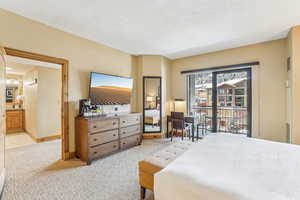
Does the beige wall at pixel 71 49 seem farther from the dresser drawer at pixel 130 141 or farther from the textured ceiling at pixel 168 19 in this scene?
the dresser drawer at pixel 130 141

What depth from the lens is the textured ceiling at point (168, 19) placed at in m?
2.07

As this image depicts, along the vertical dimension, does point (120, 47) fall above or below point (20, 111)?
above

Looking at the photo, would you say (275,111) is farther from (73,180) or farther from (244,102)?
(73,180)

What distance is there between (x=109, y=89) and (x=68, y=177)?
200cm

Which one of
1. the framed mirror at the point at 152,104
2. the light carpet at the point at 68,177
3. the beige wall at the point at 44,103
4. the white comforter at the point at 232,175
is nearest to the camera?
the white comforter at the point at 232,175

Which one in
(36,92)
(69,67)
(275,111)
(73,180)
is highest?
(69,67)

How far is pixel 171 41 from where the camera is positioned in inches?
134

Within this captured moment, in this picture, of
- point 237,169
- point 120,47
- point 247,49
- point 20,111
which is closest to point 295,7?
point 247,49

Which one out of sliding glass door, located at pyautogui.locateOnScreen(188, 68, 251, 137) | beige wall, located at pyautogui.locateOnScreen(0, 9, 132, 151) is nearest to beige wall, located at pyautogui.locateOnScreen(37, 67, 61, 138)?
beige wall, located at pyautogui.locateOnScreen(0, 9, 132, 151)

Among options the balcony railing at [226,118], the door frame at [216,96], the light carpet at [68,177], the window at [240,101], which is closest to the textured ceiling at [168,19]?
the door frame at [216,96]

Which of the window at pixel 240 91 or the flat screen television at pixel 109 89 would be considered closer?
the flat screen television at pixel 109 89

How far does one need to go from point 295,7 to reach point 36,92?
6256 millimetres

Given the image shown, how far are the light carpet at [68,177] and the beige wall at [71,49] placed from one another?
633 millimetres

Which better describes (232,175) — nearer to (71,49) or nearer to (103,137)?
(103,137)
